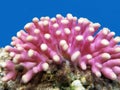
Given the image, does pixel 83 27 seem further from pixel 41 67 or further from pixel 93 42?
pixel 41 67

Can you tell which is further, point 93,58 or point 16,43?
point 16,43

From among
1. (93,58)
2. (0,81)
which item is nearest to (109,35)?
(93,58)

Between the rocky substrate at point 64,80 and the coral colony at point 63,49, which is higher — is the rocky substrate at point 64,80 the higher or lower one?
the lower one

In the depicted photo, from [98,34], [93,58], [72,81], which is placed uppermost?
[98,34]

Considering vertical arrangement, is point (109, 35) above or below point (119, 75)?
above

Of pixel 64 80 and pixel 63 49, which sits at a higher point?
pixel 63 49

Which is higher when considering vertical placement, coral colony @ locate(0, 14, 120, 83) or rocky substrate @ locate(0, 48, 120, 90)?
coral colony @ locate(0, 14, 120, 83)
